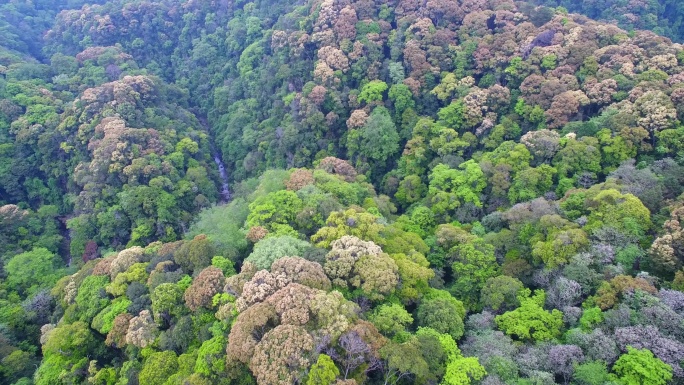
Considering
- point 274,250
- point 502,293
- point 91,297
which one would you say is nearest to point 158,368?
point 274,250

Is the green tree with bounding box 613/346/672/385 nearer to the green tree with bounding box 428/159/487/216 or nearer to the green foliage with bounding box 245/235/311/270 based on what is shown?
the green foliage with bounding box 245/235/311/270

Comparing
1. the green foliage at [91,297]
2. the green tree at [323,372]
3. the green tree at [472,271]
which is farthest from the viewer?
the green tree at [472,271]

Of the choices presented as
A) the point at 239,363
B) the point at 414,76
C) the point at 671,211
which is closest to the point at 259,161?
the point at 414,76

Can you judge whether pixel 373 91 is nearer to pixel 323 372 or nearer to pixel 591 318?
pixel 591 318

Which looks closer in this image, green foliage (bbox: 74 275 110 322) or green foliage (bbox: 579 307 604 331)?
green foliage (bbox: 579 307 604 331)

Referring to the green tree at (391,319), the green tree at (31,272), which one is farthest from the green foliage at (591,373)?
the green tree at (31,272)

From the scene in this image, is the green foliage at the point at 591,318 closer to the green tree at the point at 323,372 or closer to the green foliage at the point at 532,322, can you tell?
the green foliage at the point at 532,322

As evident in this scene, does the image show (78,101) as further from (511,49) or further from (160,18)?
(511,49)

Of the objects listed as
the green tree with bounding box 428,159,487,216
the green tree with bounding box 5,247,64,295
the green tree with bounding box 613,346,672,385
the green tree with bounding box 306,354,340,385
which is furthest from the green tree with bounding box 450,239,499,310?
the green tree with bounding box 5,247,64,295
